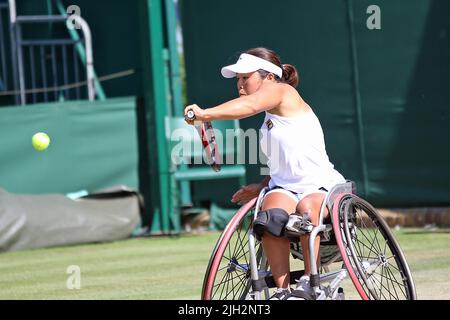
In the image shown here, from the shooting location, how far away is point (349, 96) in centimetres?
986

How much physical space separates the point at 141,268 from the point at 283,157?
3296 millimetres

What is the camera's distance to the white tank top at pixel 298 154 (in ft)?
15.7

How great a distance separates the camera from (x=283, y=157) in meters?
4.82

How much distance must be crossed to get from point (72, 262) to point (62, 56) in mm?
4186

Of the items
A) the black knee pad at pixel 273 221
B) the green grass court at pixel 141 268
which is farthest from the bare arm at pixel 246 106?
the green grass court at pixel 141 268

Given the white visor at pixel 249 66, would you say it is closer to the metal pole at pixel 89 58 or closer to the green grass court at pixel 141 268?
the green grass court at pixel 141 268

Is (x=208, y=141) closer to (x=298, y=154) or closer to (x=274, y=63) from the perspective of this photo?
(x=298, y=154)

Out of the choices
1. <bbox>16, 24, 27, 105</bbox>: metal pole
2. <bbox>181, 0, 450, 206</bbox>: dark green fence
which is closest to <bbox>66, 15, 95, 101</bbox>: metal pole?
<bbox>16, 24, 27, 105</bbox>: metal pole

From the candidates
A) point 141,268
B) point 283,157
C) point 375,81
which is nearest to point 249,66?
point 283,157

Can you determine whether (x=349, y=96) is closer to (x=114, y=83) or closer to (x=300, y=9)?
(x=300, y=9)

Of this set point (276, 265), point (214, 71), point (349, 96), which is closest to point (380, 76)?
point (349, 96)

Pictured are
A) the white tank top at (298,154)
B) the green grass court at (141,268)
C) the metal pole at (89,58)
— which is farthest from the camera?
the metal pole at (89,58)

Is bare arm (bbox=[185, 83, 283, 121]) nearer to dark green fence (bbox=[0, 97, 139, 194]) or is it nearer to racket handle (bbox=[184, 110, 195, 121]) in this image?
racket handle (bbox=[184, 110, 195, 121])

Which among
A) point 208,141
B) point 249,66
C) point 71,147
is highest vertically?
point 249,66
